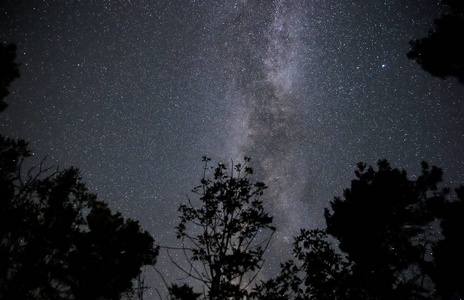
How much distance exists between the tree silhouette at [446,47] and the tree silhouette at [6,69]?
14.0 m

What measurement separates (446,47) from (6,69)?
48.1 ft

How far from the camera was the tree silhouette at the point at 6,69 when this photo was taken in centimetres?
857

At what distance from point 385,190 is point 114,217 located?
38.6 feet

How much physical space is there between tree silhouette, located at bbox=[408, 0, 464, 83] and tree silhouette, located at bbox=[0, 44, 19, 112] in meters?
14.0

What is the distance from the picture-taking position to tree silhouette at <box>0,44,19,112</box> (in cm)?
857

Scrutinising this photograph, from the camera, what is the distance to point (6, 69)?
871 cm

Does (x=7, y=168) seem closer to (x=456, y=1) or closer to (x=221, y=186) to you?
(x=221, y=186)

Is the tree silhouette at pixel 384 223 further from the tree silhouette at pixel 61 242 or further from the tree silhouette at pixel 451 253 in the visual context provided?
the tree silhouette at pixel 61 242

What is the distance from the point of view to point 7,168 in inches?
298

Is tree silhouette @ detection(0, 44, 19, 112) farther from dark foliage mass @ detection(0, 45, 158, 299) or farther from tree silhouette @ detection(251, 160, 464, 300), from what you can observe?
tree silhouette @ detection(251, 160, 464, 300)

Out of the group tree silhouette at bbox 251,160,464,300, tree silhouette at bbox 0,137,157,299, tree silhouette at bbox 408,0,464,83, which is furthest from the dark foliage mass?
tree silhouette at bbox 408,0,464,83

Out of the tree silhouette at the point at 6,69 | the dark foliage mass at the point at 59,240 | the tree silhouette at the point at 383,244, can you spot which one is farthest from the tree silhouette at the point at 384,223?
the tree silhouette at the point at 6,69

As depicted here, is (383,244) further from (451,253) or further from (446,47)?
(446,47)

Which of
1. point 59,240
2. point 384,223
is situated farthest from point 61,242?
point 384,223
